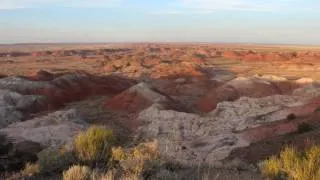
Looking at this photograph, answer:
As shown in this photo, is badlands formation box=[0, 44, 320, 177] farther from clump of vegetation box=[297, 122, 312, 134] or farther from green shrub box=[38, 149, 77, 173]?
green shrub box=[38, 149, 77, 173]

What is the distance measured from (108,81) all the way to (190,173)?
43937mm

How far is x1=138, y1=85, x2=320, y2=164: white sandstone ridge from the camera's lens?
25.4 metres

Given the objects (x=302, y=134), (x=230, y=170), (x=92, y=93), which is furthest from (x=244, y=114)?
(x=230, y=170)

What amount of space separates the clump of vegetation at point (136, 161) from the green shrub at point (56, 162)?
0.84m

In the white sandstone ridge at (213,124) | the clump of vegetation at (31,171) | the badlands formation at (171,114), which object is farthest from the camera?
the white sandstone ridge at (213,124)

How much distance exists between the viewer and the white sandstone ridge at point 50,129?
26.5 metres

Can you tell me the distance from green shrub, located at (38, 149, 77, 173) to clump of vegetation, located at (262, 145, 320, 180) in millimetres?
3593

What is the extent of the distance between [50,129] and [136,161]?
764 inches

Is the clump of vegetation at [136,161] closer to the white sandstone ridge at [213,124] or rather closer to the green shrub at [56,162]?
the green shrub at [56,162]

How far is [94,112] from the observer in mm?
37812

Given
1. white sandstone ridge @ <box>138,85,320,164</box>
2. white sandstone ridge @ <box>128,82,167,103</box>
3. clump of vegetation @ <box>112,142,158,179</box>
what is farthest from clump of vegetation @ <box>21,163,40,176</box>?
white sandstone ridge @ <box>128,82,167,103</box>

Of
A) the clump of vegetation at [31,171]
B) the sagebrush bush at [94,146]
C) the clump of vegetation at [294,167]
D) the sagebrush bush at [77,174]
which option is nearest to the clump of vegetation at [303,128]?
the sagebrush bush at [94,146]

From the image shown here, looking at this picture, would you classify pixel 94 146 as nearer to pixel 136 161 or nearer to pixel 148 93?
pixel 136 161

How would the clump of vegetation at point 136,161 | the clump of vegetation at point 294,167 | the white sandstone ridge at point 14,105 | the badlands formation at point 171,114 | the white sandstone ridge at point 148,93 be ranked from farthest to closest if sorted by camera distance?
the white sandstone ridge at point 148,93, the white sandstone ridge at point 14,105, the badlands formation at point 171,114, the clump of vegetation at point 136,161, the clump of vegetation at point 294,167
